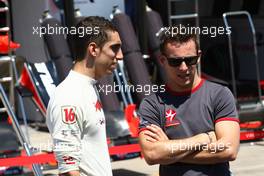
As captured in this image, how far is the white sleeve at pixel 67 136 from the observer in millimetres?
3246

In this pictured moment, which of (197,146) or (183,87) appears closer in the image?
(197,146)

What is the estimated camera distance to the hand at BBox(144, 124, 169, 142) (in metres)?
3.38

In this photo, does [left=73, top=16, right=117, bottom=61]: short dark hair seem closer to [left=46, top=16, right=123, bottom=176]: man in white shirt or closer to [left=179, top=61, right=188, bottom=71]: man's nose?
[left=46, top=16, right=123, bottom=176]: man in white shirt

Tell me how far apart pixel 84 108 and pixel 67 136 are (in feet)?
0.54

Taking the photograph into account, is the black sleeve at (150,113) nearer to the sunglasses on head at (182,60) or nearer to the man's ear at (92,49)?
the sunglasses on head at (182,60)

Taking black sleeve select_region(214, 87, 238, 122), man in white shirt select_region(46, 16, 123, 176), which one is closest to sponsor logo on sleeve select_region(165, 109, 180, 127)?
black sleeve select_region(214, 87, 238, 122)

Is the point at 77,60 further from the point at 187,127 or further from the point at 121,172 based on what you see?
the point at 121,172

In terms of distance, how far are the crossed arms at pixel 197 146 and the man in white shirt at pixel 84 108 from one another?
243 mm

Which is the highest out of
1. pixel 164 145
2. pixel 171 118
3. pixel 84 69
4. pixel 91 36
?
pixel 91 36

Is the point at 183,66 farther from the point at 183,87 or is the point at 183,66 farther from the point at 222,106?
the point at 222,106

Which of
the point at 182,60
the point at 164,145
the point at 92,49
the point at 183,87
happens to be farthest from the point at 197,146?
the point at 92,49

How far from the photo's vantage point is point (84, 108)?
10.9 ft

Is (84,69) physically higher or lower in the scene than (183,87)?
higher

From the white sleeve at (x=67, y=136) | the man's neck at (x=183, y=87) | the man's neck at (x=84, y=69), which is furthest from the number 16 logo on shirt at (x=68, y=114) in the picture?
the man's neck at (x=183, y=87)
